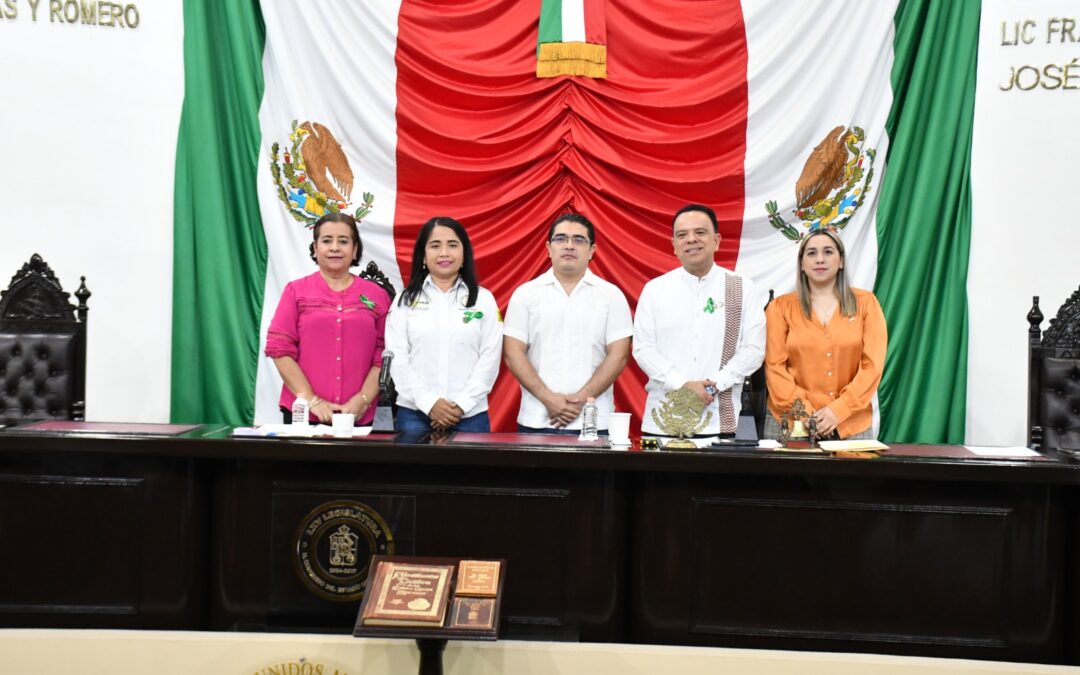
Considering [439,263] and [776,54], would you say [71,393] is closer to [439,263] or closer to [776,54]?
[439,263]

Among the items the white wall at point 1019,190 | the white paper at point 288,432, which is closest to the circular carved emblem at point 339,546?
the white paper at point 288,432

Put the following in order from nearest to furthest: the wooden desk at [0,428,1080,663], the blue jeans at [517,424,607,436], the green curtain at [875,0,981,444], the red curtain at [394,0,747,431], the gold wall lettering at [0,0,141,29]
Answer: the wooden desk at [0,428,1080,663]
the blue jeans at [517,424,607,436]
the green curtain at [875,0,981,444]
the red curtain at [394,0,747,431]
the gold wall lettering at [0,0,141,29]

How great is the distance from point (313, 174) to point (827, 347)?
2.56 meters

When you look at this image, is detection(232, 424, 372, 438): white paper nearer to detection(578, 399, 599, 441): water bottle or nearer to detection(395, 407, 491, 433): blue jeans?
detection(395, 407, 491, 433): blue jeans

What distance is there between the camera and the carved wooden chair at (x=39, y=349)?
3.96 meters

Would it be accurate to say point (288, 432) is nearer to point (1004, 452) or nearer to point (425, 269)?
point (425, 269)

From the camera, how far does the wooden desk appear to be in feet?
8.68

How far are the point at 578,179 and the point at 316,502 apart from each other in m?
2.28

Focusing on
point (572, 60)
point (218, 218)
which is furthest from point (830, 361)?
point (218, 218)

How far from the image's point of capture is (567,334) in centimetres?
368

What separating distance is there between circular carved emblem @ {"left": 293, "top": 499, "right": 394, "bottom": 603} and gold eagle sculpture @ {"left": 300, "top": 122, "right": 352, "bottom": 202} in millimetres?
2183

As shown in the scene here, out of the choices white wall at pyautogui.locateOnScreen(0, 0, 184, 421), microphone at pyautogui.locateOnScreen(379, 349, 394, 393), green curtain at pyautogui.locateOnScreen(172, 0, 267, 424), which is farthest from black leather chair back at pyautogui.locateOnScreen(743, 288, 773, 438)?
white wall at pyautogui.locateOnScreen(0, 0, 184, 421)

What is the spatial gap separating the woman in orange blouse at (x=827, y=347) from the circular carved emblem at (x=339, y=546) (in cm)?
159

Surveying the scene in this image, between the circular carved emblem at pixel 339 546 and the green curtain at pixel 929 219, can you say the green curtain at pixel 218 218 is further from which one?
the green curtain at pixel 929 219
